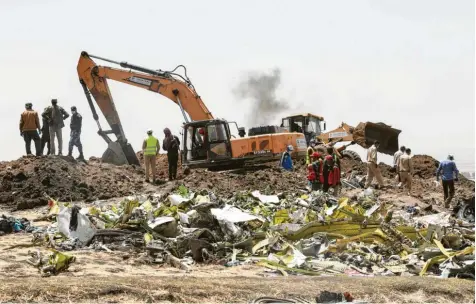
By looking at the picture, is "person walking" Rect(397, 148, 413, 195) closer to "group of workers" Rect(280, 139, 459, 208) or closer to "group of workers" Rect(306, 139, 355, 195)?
"group of workers" Rect(280, 139, 459, 208)

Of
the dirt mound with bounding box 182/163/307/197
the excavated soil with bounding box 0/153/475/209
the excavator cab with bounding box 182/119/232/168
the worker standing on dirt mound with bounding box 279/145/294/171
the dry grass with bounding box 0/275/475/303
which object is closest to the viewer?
the dry grass with bounding box 0/275/475/303

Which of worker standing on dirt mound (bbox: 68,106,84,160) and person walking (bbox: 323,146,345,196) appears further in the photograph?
worker standing on dirt mound (bbox: 68,106,84,160)

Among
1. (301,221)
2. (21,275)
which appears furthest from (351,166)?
(21,275)

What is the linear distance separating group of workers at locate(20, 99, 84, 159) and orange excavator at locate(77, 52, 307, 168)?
152 centimetres

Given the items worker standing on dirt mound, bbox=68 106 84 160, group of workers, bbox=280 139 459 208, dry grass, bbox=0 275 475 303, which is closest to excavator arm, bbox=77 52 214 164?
worker standing on dirt mound, bbox=68 106 84 160

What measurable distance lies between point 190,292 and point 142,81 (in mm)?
17779

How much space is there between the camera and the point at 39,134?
20.3 m

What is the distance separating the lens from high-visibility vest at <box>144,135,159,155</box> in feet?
63.5

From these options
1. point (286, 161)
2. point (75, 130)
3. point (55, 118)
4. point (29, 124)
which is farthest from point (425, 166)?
point (29, 124)

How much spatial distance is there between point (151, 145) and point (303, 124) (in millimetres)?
11067

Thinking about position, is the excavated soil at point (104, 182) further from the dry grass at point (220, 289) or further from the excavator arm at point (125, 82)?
the dry grass at point (220, 289)

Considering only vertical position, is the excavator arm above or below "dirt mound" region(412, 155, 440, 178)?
above

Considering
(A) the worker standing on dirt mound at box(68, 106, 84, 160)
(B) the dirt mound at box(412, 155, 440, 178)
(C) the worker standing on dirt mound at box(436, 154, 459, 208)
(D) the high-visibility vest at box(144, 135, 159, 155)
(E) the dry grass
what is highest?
(A) the worker standing on dirt mound at box(68, 106, 84, 160)

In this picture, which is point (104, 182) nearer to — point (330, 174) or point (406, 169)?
point (330, 174)
